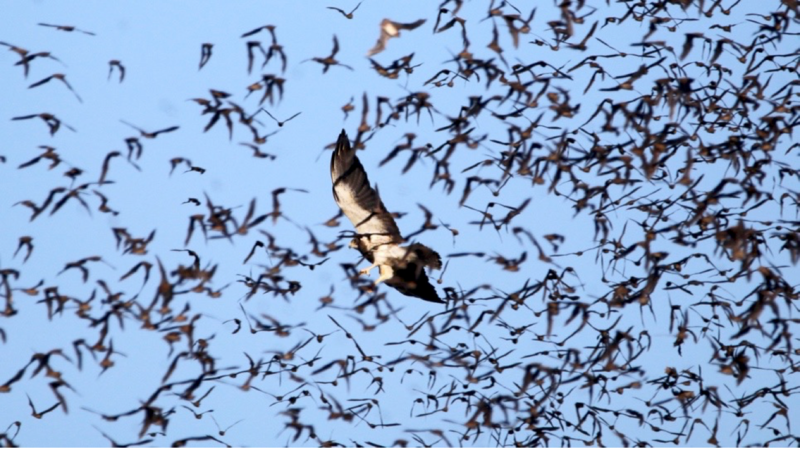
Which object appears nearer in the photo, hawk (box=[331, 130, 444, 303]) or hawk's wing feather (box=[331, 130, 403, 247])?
hawk (box=[331, 130, 444, 303])

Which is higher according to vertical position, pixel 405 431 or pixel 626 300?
pixel 626 300

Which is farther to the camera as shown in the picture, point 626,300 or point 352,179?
point 352,179

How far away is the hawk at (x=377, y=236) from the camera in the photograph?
21.7 m

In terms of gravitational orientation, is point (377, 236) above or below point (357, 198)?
below

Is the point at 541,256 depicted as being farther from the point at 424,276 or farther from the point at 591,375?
the point at 424,276

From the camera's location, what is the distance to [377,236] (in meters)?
22.4

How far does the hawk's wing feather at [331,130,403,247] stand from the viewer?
22406 millimetres

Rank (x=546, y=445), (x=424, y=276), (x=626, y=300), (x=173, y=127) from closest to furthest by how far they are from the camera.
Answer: (x=173, y=127) → (x=626, y=300) → (x=546, y=445) → (x=424, y=276)

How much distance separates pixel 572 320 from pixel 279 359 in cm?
490

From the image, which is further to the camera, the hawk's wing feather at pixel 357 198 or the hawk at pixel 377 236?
the hawk's wing feather at pixel 357 198

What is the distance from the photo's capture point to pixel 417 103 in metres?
19.6

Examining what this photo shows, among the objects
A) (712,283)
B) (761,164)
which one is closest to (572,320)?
(712,283)

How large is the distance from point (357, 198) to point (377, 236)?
0.93 m

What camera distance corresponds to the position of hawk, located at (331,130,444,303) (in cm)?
2172
